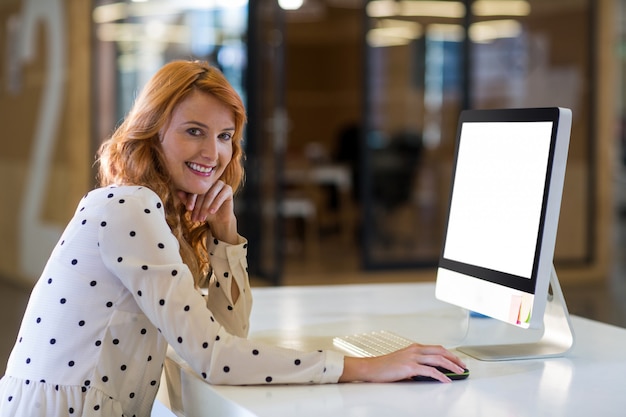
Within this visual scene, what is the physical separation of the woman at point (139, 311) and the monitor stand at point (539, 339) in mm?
248

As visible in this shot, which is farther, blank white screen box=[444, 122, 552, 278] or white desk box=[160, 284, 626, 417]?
blank white screen box=[444, 122, 552, 278]

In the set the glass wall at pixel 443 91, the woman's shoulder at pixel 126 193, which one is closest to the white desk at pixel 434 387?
the woman's shoulder at pixel 126 193

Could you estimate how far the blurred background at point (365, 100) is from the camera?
23.2 feet

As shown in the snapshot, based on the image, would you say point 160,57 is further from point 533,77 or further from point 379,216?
point 533,77

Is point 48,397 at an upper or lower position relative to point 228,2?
lower

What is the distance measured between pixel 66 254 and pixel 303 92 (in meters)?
12.0

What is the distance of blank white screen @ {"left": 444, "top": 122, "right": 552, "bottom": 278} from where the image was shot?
5.95 ft

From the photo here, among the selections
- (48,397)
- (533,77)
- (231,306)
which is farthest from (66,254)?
(533,77)

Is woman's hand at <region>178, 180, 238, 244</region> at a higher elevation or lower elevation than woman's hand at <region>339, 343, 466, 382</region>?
higher

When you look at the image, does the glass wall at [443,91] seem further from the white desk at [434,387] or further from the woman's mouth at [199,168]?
the woman's mouth at [199,168]

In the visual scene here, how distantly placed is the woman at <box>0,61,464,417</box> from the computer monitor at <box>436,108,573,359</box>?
0.76 ft

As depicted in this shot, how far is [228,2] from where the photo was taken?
7.52m

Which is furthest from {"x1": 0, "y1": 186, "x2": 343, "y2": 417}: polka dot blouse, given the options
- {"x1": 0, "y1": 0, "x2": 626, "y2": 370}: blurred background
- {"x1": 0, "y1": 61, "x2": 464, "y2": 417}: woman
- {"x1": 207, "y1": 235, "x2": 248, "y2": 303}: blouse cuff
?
{"x1": 0, "y1": 0, "x2": 626, "y2": 370}: blurred background

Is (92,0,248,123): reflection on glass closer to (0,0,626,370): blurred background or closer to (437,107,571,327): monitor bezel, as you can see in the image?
(0,0,626,370): blurred background
